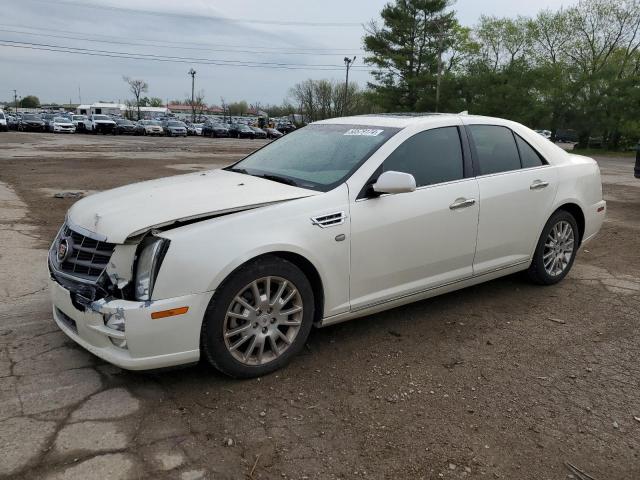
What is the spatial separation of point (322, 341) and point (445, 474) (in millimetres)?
1543

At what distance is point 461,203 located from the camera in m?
4.09

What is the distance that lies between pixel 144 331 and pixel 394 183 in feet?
5.79

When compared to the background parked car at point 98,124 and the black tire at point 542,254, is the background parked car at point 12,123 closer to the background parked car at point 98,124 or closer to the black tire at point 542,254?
the background parked car at point 98,124

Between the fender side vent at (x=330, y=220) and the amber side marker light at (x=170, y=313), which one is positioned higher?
the fender side vent at (x=330, y=220)

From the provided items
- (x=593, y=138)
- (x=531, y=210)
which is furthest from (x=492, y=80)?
(x=531, y=210)

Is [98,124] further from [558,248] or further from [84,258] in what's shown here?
[84,258]

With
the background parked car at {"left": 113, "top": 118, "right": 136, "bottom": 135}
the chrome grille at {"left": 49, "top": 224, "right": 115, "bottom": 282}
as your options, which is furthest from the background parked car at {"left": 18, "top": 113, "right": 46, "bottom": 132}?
the chrome grille at {"left": 49, "top": 224, "right": 115, "bottom": 282}

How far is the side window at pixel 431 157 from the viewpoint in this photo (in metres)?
3.90

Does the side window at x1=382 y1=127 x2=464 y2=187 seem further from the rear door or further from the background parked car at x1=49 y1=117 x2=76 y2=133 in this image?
the background parked car at x1=49 y1=117 x2=76 y2=133

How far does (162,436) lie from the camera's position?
2715mm

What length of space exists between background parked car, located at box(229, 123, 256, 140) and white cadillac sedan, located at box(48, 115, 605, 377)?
52.0 m

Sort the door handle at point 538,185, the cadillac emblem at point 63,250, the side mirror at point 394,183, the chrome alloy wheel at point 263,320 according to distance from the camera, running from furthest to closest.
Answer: the door handle at point 538,185 < the side mirror at point 394,183 < the cadillac emblem at point 63,250 < the chrome alloy wheel at point 263,320

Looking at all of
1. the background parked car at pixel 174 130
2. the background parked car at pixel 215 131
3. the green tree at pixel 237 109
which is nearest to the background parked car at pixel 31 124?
the background parked car at pixel 174 130

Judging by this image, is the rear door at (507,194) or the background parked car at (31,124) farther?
the background parked car at (31,124)
